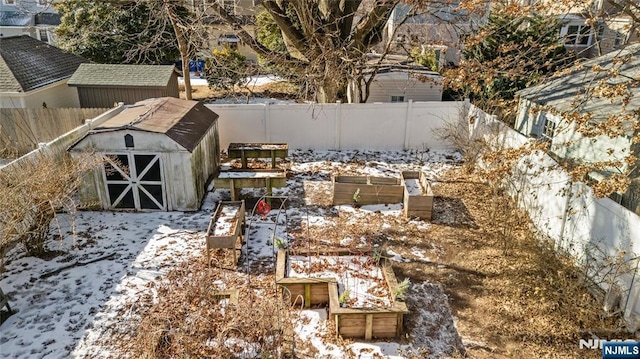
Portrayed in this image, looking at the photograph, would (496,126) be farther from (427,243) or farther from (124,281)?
(124,281)

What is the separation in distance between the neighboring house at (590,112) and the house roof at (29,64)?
13735mm

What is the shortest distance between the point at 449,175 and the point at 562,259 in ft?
14.0

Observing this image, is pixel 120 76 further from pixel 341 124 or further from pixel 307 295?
pixel 307 295

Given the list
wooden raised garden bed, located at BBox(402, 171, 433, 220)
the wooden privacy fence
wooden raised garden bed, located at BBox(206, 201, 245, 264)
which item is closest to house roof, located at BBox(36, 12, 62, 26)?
the wooden privacy fence

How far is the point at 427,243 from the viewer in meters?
7.66

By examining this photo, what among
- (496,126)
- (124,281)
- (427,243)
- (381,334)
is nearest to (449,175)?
(496,126)

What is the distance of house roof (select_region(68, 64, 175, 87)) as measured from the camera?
13.2m

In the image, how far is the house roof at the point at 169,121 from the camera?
26.8 feet

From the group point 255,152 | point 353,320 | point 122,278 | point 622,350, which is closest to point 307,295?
point 353,320

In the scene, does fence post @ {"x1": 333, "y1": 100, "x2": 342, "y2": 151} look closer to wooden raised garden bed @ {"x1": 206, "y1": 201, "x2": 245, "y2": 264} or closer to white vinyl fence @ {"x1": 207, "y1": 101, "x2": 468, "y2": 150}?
white vinyl fence @ {"x1": 207, "y1": 101, "x2": 468, "y2": 150}

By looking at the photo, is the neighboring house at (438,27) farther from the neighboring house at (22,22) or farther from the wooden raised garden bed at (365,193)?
the neighboring house at (22,22)

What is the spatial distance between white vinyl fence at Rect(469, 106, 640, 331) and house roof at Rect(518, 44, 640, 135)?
127 cm

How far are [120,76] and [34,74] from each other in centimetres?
265

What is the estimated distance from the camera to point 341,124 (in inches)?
487
